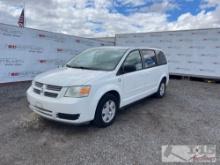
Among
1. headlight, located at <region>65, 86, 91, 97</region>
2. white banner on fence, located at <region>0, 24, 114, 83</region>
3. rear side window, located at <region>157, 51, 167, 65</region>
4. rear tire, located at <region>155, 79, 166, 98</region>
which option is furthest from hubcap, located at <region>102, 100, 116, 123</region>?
white banner on fence, located at <region>0, 24, 114, 83</region>

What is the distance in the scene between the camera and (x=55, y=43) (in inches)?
295

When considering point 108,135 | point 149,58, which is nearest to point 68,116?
point 108,135

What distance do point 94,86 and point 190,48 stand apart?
26.2 feet

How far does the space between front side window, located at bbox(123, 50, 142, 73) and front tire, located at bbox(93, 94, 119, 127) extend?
75cm

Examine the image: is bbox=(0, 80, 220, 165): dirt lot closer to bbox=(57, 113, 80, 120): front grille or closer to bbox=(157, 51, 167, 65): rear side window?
bbox=(57, 113, 80, 120): front grille

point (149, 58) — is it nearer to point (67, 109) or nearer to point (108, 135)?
point (108, 135)

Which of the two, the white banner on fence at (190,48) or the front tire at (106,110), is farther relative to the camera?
the white banner on fence at (190,48)

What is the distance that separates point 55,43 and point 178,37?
6.58 meters

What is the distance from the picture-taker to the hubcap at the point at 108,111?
328 cm

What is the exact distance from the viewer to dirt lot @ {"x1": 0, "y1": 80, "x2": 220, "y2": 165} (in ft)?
8.14

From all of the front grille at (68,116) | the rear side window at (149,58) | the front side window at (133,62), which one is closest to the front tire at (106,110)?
the front grille at (68,116)

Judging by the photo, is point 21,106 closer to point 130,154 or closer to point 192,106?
point 130,154

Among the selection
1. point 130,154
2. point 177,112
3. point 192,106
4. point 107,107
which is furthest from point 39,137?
point 192,106

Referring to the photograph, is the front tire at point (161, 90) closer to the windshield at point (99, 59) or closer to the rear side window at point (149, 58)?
the rear side window at point (149, 58)
